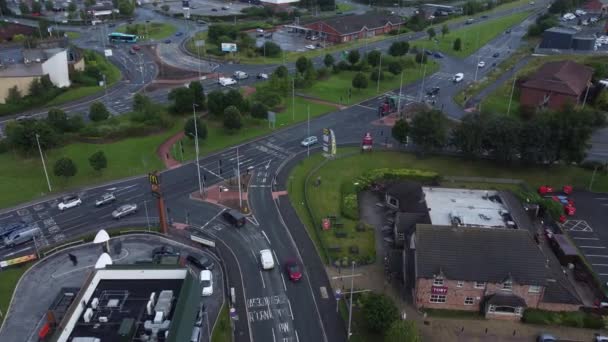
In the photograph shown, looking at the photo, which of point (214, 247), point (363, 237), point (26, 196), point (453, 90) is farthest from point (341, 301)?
point (453, 90)

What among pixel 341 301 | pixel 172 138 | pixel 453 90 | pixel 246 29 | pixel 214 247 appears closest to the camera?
pixel 341 301

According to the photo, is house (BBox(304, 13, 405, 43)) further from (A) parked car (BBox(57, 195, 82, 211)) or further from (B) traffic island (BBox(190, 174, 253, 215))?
(A) parked car (BBox(57, 195, 82, 211))

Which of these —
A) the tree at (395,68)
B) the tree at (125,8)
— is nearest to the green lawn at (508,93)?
the tree at (395,68)

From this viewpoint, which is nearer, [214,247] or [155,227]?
[214,247]

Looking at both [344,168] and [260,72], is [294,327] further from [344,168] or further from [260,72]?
[260,72]

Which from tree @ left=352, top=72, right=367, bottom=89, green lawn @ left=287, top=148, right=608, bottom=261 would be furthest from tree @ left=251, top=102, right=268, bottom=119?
tree @ left=352, top=72, right=367, bottom=89

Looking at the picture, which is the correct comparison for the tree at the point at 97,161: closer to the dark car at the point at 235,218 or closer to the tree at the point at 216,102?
the dark car at the point at 235,218

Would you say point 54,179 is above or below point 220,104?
below
